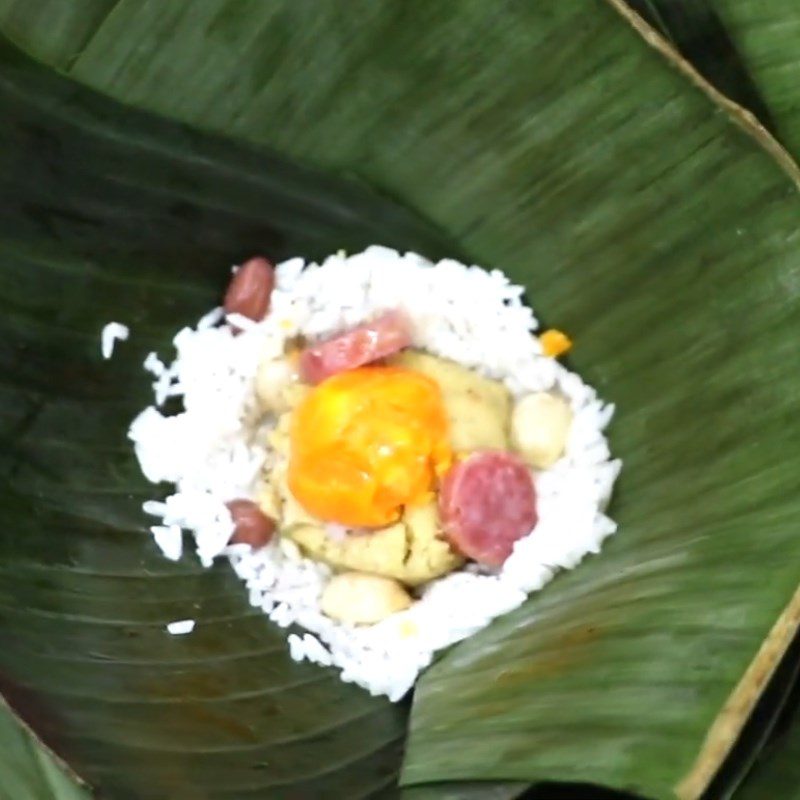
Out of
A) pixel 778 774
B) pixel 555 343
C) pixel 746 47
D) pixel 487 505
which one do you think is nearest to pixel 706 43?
pixel 746 47

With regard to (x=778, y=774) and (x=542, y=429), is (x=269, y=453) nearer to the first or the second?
(x=542, y=429)

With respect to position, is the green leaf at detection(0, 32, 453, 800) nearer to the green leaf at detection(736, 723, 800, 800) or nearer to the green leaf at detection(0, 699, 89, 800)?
the green leaf at detection(0, 699, 89, 800)

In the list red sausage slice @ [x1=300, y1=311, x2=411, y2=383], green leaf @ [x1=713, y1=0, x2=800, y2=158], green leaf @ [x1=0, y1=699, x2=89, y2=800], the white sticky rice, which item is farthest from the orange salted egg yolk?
green leaf @ [x1=713, y1=0, x2=800, y2=158]

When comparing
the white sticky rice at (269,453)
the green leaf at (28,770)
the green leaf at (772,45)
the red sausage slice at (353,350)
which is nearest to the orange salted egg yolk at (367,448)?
the red sausage slice at (353,350)

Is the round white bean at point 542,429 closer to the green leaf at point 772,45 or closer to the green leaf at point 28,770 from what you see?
the green leaf at point 772,45

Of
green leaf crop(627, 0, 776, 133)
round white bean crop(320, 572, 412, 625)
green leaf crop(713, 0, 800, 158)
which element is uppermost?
green leaf crop(627, 0, 776, 133)
